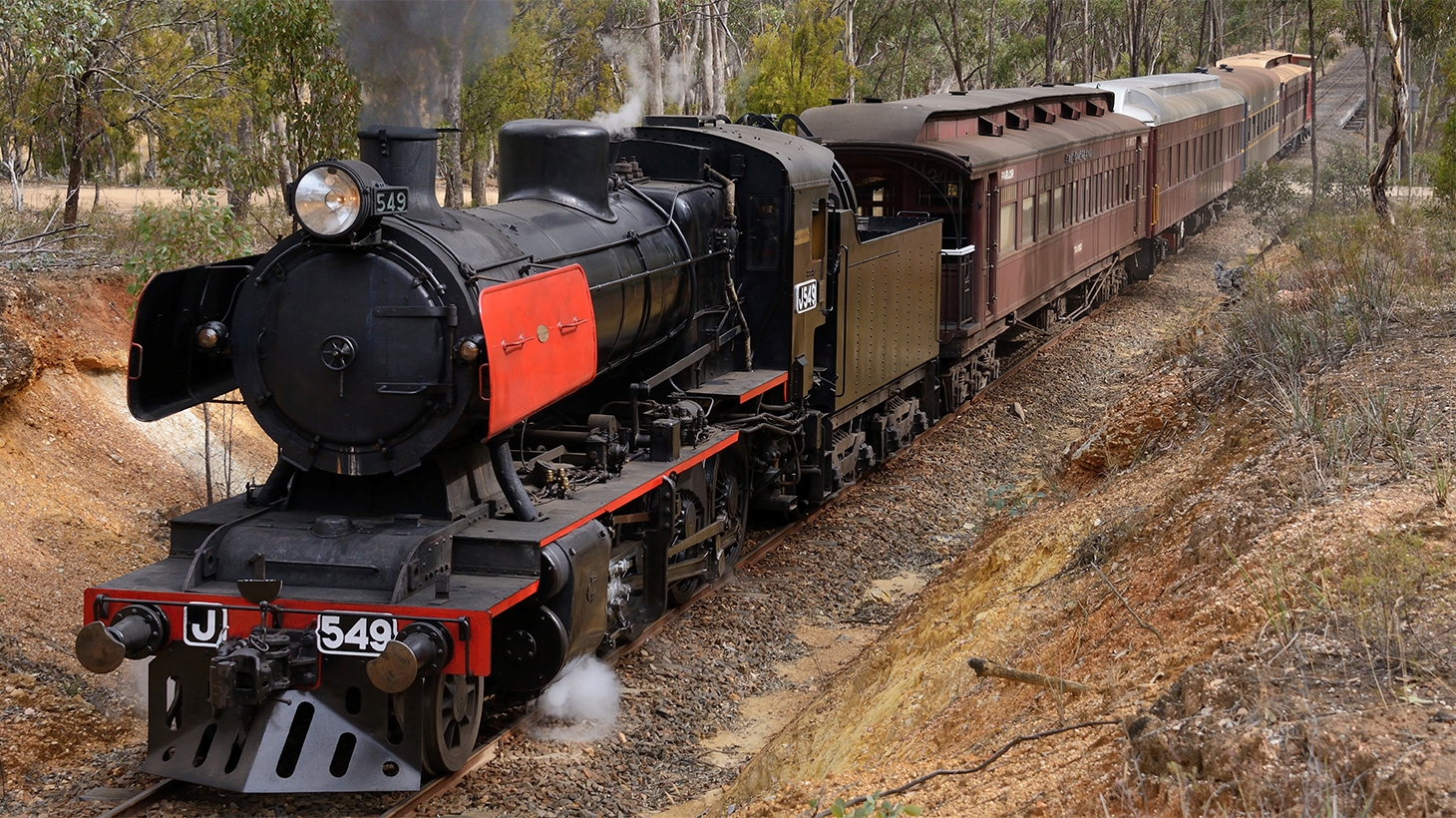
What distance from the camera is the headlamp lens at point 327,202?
5.96 meters

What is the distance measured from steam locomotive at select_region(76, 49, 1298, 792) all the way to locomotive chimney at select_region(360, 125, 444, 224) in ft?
0.05

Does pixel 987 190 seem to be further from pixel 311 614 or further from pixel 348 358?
pixel 311 614

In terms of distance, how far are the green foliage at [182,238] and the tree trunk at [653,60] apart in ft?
39.9

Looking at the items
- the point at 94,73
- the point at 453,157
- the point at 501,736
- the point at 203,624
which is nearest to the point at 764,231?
the point at 501,736

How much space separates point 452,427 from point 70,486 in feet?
17.5

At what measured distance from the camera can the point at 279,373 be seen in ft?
20.6

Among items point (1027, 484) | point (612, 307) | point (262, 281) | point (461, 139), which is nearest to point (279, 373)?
point (262, 281)

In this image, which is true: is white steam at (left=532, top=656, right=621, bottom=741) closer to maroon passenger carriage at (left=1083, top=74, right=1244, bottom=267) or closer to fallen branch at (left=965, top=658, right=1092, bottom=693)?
fallen branch at (left=965, top=658, right=1092, bottom=693)

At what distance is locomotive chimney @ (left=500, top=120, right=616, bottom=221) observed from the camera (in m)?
7.96

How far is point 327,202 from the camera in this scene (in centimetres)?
600

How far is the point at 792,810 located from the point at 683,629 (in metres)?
3.61

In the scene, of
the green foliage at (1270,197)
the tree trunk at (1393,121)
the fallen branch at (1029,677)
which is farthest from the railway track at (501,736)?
the green foliage at (1270,197)

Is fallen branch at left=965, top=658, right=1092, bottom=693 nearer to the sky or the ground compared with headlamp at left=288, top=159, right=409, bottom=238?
nearer to the ground

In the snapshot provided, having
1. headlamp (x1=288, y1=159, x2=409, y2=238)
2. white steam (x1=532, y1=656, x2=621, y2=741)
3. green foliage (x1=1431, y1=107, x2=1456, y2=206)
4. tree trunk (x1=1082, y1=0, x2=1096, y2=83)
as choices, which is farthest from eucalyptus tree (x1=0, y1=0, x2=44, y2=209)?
tree trunk (x1=1082, y1=0, x2=1096, y2=83)
